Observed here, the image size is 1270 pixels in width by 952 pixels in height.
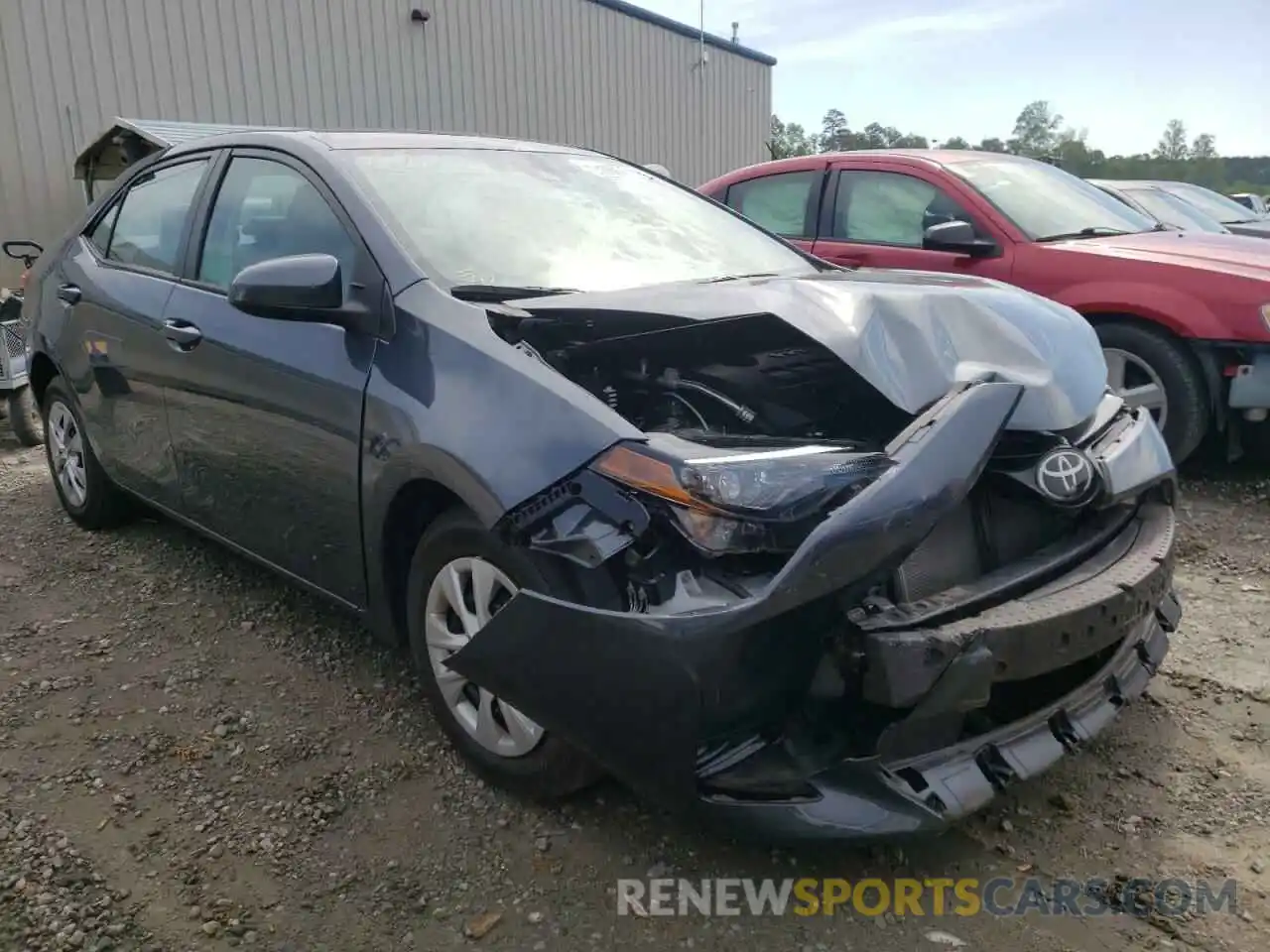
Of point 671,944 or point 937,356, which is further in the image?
point 937,356

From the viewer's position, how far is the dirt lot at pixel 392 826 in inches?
83.2

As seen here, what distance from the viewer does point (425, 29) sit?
13273mm

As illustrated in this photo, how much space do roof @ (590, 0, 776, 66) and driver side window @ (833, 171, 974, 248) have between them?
36.0ft

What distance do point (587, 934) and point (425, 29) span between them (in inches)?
523

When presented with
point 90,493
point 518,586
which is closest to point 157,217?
point 90,493

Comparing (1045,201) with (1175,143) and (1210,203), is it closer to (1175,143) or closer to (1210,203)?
(1210,203)

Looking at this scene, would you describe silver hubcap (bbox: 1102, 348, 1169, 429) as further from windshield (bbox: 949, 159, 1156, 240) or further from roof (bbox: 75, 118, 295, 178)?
roof (bbox: 75, 118, 295, 178)

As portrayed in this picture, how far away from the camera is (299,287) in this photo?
104 inches

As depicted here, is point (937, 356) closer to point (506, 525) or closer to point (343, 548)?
point (506, 525)

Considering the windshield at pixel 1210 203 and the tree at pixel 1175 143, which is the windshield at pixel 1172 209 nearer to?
the windshield at pixel 1210 203

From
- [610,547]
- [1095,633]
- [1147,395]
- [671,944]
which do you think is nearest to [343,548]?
[610,547]

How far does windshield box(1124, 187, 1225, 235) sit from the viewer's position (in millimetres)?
8688

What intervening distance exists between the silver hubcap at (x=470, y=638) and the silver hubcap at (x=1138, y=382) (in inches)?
143

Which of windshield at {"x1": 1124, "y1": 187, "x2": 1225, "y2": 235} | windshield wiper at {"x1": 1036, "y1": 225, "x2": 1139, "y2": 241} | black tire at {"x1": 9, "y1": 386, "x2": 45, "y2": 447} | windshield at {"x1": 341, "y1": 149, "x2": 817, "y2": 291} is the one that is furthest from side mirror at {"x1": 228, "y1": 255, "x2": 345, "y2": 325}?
windshield at {"x1": 1124, "y1": 187, "x2": 1225, "y2": 235}
